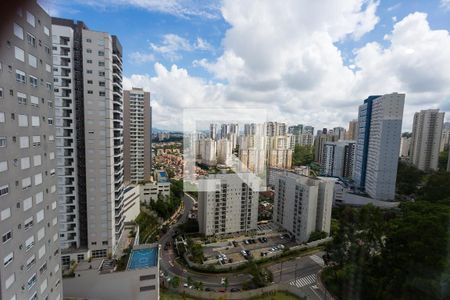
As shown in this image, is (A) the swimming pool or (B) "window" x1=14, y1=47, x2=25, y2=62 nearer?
(B) "window" x1=14, y1=47, x2=25, y2=62

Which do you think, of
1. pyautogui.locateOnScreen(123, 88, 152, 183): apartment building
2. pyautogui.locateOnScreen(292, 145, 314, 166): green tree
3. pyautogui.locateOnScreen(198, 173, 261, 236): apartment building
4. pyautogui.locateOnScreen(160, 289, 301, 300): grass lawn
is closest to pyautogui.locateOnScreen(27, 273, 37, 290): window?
pyautogui.locateOnScreen(160, 289, 301, 300): grass lawn

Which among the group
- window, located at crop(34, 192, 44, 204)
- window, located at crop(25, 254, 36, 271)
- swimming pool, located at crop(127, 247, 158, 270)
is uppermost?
window, located at crop(34, 192, 44, 204)

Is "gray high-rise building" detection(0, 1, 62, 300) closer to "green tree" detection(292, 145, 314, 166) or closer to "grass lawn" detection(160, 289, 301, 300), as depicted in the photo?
"grass lawn" detection(160, 289, 301, 300)

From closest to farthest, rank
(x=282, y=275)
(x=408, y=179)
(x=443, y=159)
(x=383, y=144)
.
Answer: (x=282, y=275) → (x=383, y=144) → (x=408, y=179) → (x=443, y=159)

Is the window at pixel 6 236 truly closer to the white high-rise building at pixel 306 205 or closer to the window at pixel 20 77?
the window at pixel 20 77

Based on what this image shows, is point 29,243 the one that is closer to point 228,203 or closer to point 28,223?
point 28,223

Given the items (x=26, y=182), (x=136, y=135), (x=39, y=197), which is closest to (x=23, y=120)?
(x=26, y=182)
